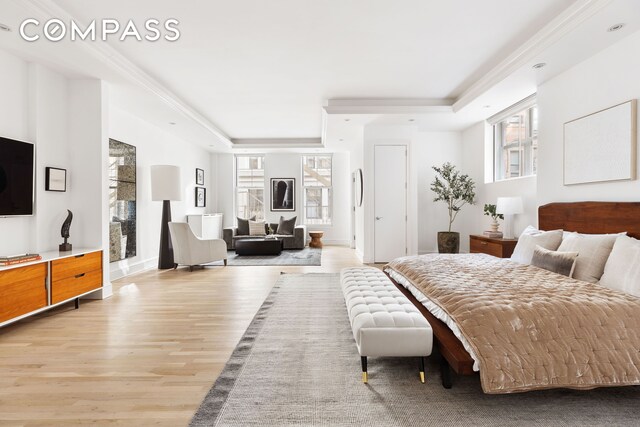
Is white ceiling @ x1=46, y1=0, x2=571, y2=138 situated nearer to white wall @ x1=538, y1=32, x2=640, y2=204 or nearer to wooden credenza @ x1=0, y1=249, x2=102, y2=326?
white wall @ x1=538, y1=32, x2=640, y2=204

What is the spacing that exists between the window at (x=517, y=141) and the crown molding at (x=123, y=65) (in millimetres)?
5090

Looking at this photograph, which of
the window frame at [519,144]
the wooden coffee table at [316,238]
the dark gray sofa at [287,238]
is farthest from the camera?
the wooden coffee table at [316,238]

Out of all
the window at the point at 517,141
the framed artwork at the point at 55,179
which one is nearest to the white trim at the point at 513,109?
the window at the point at 517,141

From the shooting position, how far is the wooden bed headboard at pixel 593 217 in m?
3.05

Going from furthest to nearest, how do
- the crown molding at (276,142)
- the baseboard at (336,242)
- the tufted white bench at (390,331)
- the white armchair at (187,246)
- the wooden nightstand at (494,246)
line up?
the baseboard at (336,242)
the crown molding at (276,142)
the white armchair at (187,246)
the wooden nightstand at (494,246)
the tufted white bench at (390,331)

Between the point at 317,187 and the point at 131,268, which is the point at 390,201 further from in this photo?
the point at 131,268

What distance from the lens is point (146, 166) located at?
623 cm

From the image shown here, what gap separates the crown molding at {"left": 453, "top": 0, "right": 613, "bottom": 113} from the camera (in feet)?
9.45

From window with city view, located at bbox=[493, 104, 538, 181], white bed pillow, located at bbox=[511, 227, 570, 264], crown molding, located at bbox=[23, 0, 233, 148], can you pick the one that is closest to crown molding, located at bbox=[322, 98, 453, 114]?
window with city view, located at bbox=[493, 104, 538, 181]

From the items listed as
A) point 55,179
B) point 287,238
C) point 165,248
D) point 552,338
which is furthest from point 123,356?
point 287,238

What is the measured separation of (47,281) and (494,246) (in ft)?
17.1

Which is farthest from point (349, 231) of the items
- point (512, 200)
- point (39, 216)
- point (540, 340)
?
point (540, 340)

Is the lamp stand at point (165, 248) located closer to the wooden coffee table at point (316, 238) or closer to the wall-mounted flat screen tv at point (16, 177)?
the wall-mounted flat screen tv at point (16, 177)

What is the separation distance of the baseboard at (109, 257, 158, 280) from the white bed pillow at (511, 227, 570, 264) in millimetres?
5329
